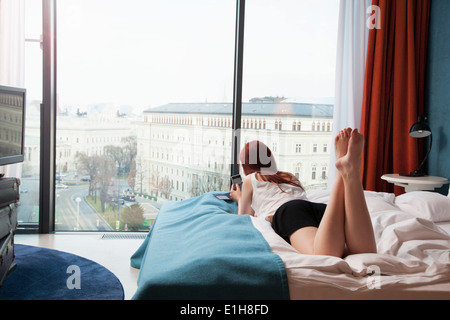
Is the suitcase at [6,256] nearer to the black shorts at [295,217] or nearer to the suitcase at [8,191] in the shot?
the suitcase at [8,191]

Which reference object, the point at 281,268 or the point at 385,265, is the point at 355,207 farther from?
the point at 281,268

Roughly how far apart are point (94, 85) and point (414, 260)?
290 centimetres

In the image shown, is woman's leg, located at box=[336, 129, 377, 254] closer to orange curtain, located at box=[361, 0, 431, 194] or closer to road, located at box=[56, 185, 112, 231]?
orange curtain, located at box=[361, 0, 431, 194]

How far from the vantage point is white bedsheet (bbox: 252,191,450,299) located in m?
1.35

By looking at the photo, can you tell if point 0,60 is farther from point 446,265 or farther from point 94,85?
point 446,265

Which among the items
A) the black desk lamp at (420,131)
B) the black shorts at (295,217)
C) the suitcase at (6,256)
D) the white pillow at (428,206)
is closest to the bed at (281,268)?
the black shorts at (295,217)

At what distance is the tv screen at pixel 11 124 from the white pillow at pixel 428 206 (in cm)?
252

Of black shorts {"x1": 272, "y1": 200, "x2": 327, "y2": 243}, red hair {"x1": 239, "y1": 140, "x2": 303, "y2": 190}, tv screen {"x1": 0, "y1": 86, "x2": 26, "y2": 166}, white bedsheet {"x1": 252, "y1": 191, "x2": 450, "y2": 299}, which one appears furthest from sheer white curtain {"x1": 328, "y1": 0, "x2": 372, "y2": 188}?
tv screen {"x1": 0, "y1": 86, "x2": 26, "y2": 166}

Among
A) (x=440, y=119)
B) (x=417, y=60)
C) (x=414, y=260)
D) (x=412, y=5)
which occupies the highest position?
(x=412, y=5)

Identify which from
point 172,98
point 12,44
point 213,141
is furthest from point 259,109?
point 12,44

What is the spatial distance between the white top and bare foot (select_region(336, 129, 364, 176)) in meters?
0.58

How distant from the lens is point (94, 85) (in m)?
3.49

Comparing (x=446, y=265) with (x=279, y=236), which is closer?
(x=446, y=265)
